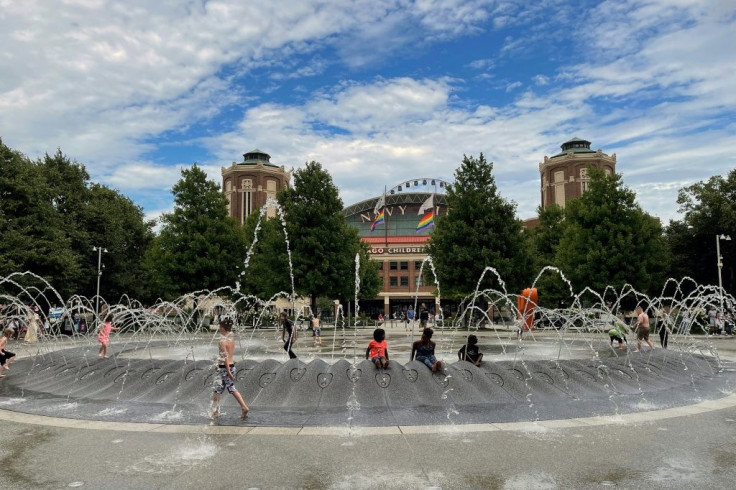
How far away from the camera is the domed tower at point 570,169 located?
286ft

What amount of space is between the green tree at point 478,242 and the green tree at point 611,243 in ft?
12.9

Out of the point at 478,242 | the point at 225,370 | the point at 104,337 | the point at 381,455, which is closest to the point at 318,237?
the point at 478,242

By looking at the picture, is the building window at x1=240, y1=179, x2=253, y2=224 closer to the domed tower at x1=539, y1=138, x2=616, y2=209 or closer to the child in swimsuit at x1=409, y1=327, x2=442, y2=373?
the domed tower at x1=539, y1=138, x2=616, y2=209

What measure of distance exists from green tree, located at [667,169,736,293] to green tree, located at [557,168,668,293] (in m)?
8.12

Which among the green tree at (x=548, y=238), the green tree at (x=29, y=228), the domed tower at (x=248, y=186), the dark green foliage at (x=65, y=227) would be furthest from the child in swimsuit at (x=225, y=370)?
the domed tower at (x=248, y=186)

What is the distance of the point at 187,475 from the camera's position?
6117mm

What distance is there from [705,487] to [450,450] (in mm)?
2905

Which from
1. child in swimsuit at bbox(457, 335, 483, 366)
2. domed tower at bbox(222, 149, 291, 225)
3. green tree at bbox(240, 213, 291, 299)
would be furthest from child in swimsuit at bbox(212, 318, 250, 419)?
domed tower at bbox(222, 149, 291, 225)

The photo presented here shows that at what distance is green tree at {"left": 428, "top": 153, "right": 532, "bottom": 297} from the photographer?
40.1m

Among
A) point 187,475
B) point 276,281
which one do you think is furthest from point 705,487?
point 276,281

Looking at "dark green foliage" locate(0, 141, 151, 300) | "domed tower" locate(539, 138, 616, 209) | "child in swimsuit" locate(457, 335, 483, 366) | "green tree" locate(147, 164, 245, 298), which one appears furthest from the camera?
"domed tower" locate(539, 138, 616, 209)

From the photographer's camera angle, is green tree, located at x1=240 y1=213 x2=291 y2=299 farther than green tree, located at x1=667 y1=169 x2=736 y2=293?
No

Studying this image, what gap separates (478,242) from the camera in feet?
133

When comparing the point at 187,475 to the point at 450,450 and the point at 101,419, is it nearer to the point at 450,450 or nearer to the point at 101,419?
the point at 450,450
